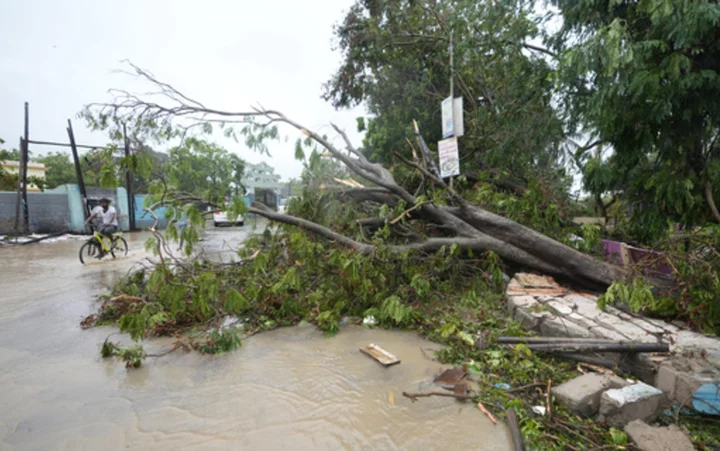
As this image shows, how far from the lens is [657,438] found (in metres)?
1.98

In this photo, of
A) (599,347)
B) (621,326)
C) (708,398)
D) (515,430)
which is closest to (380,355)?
(515,430)

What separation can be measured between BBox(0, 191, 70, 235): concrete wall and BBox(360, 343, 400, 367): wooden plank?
14.9m

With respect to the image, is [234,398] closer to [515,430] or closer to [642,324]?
[515,430]

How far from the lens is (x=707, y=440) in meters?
2.15

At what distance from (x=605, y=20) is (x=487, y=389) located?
4.64 meters

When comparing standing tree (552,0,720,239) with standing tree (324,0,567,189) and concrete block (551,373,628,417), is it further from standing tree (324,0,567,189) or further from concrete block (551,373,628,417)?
concrete block (551,373,628,417)

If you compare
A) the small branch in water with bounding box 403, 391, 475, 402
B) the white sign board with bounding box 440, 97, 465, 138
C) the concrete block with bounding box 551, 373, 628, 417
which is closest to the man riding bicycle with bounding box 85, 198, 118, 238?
the white sign board with bounding box 440, 97, 465, 138

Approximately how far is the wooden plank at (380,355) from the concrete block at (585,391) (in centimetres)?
126

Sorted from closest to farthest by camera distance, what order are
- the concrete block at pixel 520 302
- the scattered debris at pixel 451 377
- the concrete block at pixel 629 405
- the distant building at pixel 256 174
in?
1. the concrete block at pixel 629 405
2. the scattered debris at pixel 451 377
3. the concrete block at pixel 520 302
4. the distant building at pixel 256 174

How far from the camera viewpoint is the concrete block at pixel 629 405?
87.0 inches

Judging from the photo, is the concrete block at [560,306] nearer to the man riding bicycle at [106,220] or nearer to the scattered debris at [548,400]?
the scattered debris at [548,400]

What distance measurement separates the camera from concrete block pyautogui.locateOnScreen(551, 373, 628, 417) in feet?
7.69

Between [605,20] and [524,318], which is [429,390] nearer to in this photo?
[524,318]

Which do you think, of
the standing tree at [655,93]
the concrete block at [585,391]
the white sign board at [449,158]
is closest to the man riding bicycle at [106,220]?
the white sign board at [449,158]
